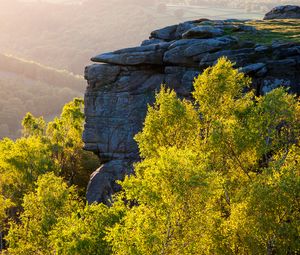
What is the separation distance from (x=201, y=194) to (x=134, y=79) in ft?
150

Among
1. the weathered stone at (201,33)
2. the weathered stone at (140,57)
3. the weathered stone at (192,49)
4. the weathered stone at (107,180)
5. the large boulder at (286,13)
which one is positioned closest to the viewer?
the weathered stone at (192,49)

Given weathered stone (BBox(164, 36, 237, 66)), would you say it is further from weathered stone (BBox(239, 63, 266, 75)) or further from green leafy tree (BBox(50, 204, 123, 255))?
green leafy tree (BBox(50, 204, 123, 255))

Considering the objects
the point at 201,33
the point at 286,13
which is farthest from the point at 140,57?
the point at 286,13

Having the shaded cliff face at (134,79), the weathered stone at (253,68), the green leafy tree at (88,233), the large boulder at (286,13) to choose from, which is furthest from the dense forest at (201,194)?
the large boulder at (286,13)

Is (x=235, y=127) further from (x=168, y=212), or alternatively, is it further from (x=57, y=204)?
(x=57, y=204)

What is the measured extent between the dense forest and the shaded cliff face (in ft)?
57.9

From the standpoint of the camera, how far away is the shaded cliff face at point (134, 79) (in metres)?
69.3

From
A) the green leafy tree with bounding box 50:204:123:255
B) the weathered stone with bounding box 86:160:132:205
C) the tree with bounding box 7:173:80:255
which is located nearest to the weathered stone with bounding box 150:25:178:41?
the weathered stone with bounding box 86:160:132:205

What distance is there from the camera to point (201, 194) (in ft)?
100

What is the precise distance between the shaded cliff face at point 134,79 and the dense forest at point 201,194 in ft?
57.9

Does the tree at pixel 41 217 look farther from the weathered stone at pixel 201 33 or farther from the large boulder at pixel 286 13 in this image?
the large boulder at pixel 286 13

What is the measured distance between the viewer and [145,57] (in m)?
73.0

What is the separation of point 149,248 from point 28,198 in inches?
987

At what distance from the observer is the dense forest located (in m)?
30.6
